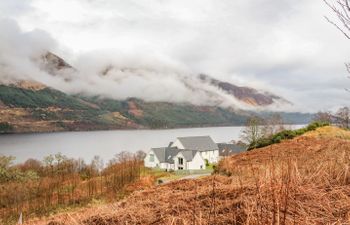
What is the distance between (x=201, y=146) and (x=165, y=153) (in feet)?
28.5

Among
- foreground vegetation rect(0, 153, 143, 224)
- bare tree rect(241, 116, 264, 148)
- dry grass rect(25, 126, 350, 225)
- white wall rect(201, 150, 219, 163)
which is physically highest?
bare tree rect(241, 116, 264, 148)

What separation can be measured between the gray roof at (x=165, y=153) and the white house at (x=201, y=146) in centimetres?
504

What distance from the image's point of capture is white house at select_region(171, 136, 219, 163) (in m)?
70.1

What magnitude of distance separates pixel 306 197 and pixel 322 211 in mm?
442

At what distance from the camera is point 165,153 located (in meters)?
65.5

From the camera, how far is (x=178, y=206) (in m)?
4.17

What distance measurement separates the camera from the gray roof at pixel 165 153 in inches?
2530

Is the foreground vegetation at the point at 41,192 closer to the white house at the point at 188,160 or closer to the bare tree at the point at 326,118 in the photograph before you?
the bare tree at the point at 326,118

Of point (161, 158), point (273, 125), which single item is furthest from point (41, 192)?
point (273, 125)

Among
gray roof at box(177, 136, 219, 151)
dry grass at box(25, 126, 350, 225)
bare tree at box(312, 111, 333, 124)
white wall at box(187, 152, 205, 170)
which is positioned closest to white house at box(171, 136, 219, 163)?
gray roof at box(177, 136, 219, 151)

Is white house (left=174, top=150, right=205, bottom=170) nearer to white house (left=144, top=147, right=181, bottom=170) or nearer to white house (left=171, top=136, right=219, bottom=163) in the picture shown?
white house (left=144, top=147, right=181, bottom=170)

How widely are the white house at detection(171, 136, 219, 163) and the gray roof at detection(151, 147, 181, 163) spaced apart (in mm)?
5045

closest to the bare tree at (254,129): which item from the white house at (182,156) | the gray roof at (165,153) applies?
the white house at (182,156)

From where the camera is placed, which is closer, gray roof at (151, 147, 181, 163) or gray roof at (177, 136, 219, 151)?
gray roof at (151, 147, 181, 163)
